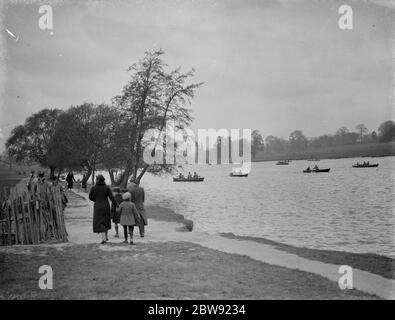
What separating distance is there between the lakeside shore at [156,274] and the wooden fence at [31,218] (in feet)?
2.04

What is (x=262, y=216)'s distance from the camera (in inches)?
1272

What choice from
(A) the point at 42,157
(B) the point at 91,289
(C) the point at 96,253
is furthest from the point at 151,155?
(A) the point at 42,157

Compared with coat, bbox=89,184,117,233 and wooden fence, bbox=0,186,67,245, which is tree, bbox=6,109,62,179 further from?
coat, bbox=89,184,117,233

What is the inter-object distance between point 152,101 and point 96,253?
2846 cm

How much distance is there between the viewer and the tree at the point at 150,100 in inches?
1489

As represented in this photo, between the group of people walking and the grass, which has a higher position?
the group of people walking

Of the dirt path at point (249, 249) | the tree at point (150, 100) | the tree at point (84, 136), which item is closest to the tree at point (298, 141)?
the tree at point (84, 136)

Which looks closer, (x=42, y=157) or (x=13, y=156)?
(x=42, y=157)

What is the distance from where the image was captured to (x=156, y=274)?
352 inches

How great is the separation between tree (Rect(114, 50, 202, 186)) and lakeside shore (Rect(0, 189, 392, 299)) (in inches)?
994

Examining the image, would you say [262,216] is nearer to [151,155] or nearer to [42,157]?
[151,155]

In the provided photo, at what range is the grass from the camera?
7.49 meters

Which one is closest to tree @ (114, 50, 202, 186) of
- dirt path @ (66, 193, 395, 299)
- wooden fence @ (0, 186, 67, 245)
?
dirt path @ (66, 193, 395, 299)

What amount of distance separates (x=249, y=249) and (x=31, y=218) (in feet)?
21.6
